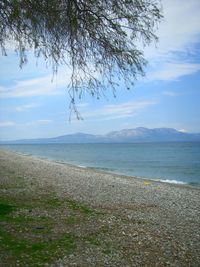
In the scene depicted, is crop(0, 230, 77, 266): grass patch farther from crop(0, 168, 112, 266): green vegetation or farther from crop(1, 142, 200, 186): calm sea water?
crop(1, 142, 200, 186): calm sea water

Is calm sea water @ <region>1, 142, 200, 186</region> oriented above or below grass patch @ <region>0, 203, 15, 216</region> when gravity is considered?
below

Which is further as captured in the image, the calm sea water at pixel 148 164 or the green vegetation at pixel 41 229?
the calm sea water at pixel 148 164

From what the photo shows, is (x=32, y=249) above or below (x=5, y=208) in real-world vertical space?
below

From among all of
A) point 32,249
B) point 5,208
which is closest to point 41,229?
point 32,249

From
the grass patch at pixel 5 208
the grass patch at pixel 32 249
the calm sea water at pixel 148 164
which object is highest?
the grass patch at pixel 5 208

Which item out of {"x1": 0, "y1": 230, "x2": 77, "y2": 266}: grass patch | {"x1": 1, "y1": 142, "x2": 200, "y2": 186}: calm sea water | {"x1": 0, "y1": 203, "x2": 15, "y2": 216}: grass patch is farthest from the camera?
{"x1": 1, "y1": 142, "x2": 200, "y2": 186}: calm sea water

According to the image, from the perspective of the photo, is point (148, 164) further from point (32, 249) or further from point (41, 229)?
point (32, 249)

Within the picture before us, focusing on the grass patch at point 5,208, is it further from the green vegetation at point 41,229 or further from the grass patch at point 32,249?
the grass patch at point 32,249

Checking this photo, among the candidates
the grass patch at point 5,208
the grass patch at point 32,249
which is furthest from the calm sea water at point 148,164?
the grass patch at point 32,249

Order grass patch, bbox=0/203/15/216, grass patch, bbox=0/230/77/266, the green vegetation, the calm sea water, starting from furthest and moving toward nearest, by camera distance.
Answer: the calm sea water < grass patch, bbox=0/203/15/216 < the green vegetation < grass patch, bbox=0/230/77/266

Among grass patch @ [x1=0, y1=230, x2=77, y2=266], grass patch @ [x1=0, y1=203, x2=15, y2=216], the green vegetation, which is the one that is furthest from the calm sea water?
grass patch @ [x1=0, y1=230, x2=77, y2=266]

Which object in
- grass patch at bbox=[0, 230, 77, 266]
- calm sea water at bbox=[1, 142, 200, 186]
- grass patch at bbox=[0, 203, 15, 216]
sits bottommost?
calm sea water at bbox=[1, 142, 200, 186]

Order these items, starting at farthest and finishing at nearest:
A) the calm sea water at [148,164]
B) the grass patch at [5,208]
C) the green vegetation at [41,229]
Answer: the calm sea water at [148,164] → the grass patch at [5,208] → the green vegetation at [41,229]

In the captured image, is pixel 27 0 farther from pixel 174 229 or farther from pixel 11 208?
pixel 174 229
